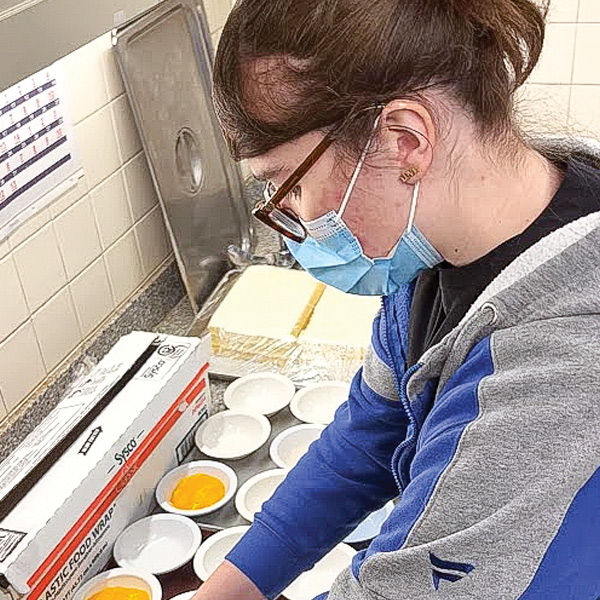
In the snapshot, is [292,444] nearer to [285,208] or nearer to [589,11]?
[285,208]

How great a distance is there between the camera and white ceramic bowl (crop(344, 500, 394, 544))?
1187 millimetres

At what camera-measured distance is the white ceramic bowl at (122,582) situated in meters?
1.11

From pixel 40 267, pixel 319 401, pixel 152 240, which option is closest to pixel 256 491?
pixel 319 401

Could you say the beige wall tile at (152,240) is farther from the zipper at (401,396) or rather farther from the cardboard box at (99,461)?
the zipper at (401,396)

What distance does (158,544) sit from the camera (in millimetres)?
1201

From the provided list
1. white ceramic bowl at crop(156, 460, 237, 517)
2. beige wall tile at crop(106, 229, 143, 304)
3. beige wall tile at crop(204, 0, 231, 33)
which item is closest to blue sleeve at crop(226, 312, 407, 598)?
white ceramic bowl at crop(156, 460, 237, 517)

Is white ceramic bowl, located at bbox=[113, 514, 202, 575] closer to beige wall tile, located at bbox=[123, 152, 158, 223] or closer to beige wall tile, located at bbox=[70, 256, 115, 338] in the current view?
beige wall tile, located at bbox=[70, 256, 115, 338]

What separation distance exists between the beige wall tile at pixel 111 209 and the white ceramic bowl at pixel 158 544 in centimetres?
48

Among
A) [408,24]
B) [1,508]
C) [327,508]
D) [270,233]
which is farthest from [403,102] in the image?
[270,233]

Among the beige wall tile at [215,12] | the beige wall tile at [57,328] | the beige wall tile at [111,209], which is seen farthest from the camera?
the beige wall tile at [215,12]

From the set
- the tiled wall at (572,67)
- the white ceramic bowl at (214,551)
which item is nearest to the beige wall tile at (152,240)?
the white ceramic bowl at (214,551)

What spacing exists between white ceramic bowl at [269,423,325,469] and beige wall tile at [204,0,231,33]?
82cm

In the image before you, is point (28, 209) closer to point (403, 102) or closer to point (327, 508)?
point (327, 508)

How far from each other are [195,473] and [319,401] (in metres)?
0.24
